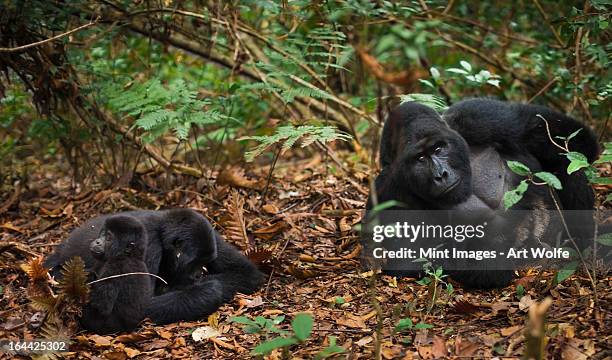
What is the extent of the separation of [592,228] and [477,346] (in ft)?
6.67

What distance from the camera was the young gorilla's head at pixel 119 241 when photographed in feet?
14.4

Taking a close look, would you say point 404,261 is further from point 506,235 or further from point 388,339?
point 388,339

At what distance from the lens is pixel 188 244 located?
15.6 ft

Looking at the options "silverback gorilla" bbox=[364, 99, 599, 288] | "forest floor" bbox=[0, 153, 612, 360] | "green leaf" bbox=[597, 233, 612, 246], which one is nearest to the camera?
"forest floor" bbox=[0, 153, 612, 360]

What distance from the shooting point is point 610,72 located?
5.83 meters

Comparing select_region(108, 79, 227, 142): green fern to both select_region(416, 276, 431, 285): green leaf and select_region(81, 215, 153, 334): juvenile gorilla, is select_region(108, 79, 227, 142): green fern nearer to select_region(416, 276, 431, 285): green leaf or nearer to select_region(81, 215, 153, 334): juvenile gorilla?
select_region(81, 215, 153, 334): juvenile gorilla

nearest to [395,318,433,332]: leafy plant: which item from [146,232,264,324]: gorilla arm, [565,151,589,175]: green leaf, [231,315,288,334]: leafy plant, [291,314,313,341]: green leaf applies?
[231,315,288,334]: leafy plant

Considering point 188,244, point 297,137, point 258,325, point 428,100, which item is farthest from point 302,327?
point 428,100

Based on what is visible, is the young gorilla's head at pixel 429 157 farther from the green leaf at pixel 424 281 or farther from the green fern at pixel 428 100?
the green leaf at pixel 424 281

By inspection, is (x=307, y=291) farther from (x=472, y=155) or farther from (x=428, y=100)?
(x=428, y=100)

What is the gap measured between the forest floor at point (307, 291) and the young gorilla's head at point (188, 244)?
0.41 meters

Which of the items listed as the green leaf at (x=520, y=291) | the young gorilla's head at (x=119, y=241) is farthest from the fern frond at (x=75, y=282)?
the green leaf at (x=520, y=291)

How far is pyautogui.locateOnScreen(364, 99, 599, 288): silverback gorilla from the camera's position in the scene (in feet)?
15.3

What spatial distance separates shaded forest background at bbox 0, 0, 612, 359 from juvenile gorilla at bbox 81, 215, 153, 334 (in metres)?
0.16
